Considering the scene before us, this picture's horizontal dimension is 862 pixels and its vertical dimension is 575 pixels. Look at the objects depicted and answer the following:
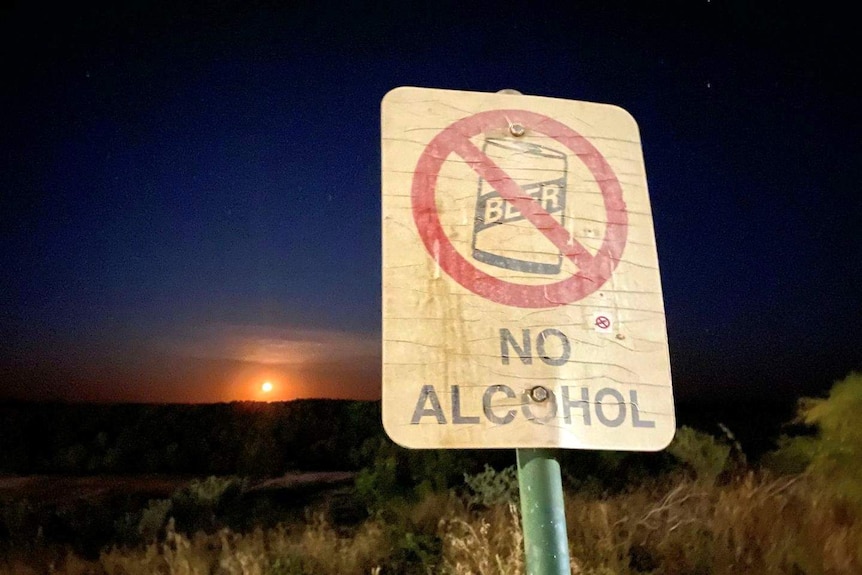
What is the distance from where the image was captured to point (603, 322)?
1252 millimetres

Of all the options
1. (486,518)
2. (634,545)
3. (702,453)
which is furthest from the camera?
(702,453)

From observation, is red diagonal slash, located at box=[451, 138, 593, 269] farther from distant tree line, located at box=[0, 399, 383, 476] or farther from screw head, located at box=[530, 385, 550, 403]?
distant tree line, located at box=[0, 399, 383, 476]

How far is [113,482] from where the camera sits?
14.3 m

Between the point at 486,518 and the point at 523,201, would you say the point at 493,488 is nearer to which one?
the point at 486,518

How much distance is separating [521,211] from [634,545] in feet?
13.0

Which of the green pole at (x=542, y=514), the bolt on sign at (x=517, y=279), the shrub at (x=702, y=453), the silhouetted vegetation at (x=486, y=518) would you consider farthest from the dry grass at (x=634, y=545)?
the bolt on sign at (x=517, y=279)

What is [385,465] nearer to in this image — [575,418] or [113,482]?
[575,418]

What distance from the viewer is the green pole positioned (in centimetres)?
116

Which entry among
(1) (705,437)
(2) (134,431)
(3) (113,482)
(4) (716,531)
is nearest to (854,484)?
(4) (716,531)

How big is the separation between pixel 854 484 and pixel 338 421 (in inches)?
572

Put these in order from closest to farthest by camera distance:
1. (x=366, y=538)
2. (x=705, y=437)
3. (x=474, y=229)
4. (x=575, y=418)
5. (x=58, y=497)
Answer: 1. (x=575, y=418)
2. (x=474, y=229)
3. (x=366, y=538)
4. (x=705, y=437)
5. (x=58, y=497)

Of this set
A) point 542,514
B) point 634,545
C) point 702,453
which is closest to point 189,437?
point 702,453

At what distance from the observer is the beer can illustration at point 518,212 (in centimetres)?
127

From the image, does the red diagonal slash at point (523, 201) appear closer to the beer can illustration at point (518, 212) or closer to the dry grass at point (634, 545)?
the beer can illustration at point (518, 212)
